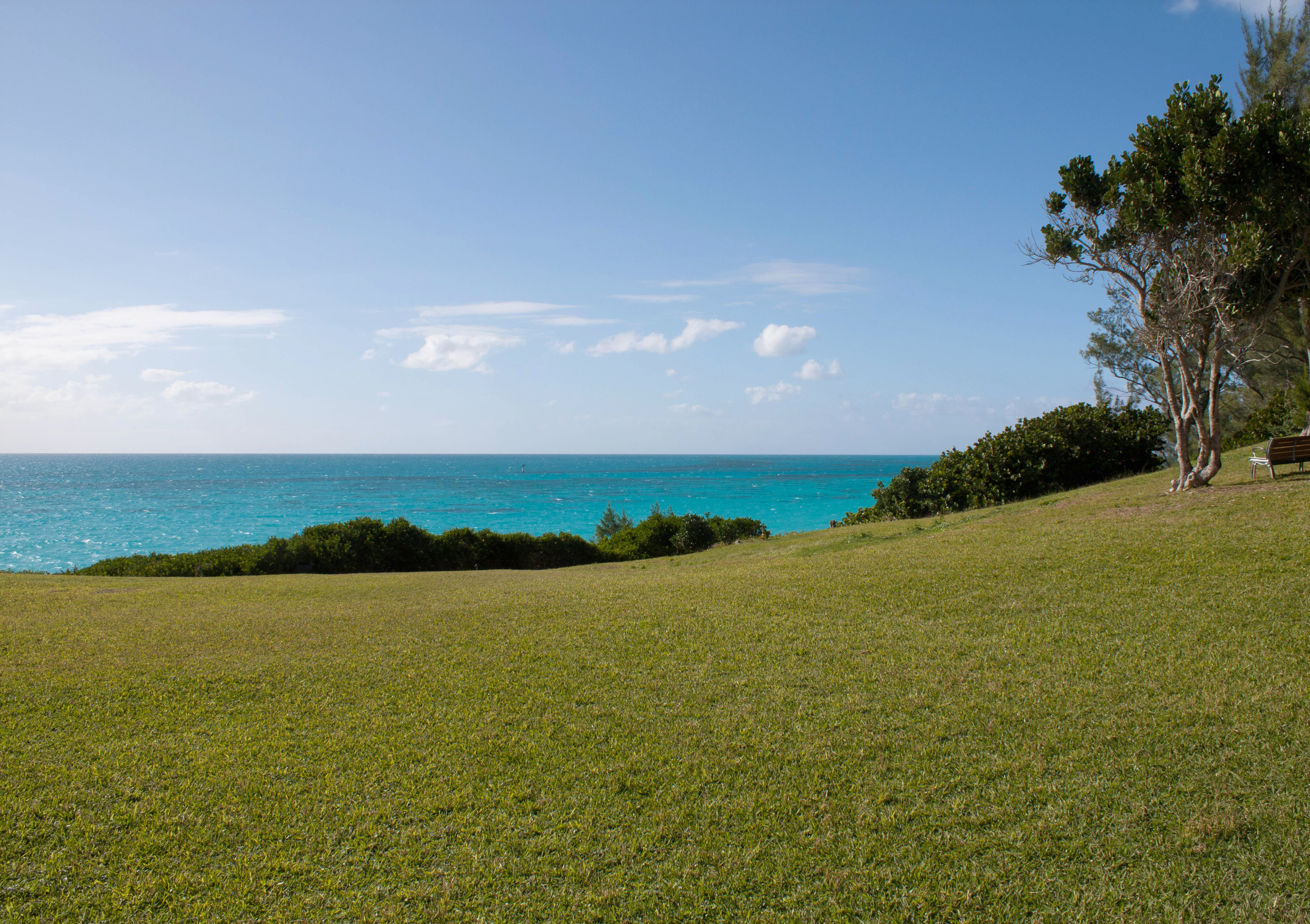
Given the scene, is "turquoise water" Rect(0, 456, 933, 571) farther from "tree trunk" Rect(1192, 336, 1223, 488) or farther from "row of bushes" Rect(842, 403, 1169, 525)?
"tree trunk" Rect(1192, 336, 1223, 488)

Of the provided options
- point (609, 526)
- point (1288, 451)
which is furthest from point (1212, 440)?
point (609, 526)

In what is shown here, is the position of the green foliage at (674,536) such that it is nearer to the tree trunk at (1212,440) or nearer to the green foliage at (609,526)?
the green foliage at (609,526)

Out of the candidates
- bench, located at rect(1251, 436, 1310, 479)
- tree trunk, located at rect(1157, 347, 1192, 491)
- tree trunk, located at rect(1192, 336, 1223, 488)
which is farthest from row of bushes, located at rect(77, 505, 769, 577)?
bench, located at rect(1251, 436, 1310, 479)

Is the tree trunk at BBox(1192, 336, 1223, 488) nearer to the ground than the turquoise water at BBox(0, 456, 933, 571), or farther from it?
farther from it

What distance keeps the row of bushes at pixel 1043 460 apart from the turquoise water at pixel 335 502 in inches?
940

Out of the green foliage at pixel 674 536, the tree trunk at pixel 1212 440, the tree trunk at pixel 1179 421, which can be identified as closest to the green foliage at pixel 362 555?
the green foliage at pixel 674 536

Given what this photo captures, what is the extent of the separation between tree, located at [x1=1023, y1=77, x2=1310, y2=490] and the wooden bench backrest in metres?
0.87

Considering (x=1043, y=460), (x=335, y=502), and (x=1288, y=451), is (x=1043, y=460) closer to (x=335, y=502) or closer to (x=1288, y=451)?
(x=1288, y=451)

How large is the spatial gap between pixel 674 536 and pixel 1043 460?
12.4 m

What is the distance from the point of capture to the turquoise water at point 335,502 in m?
51.3

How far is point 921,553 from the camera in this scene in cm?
1284

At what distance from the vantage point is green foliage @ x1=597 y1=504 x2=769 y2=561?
25422 millimetres

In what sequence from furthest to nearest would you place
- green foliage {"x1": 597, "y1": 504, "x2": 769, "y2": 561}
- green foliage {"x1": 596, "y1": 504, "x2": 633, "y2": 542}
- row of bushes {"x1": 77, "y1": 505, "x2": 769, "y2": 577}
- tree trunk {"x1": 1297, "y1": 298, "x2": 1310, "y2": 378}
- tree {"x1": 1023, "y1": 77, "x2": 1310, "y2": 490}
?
green foliage {"x1": 596, "y1": 504, "x2": 633, "y2": 542} < green foliage {"x1": 597, "y1": 504, "x2": 769, "y2": 561} < row of bushes {"x1": 77, "y1": 505, "x2": 769, "y2": 577} < tree trunk {"x1": 1297, "y1": 298, "x2": 1310, "y2": 378} < tree {"x1": 1023, "y1": 77, "x2": 1310, "y2": 490}

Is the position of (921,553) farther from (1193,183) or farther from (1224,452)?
(1224,452)
